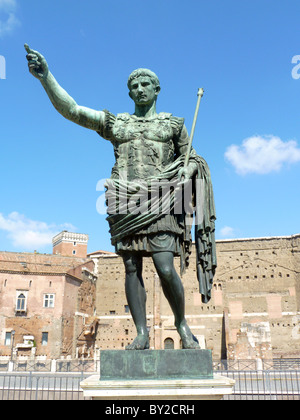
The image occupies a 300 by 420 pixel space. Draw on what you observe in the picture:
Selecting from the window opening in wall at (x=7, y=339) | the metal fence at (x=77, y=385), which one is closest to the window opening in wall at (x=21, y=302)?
the window opening in wall at (x=7, y=339)

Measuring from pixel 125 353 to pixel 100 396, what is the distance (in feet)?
1.19

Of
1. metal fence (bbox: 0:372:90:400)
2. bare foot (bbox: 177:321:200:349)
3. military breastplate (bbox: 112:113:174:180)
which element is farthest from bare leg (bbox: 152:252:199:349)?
metal fence (bbox: 0:372:90:400)

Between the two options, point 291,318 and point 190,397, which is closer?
point 190,397

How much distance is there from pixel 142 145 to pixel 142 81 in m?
0.61

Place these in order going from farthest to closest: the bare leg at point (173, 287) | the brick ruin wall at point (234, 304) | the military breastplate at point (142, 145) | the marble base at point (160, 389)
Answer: the brick ruin wall at point (234, 304), the military breastplate at point (142, 145), the bare leg at point (173, 287), the marble base at point (160, 389)

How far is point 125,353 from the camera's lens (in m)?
2.89

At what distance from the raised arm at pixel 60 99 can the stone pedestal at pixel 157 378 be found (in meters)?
1.96

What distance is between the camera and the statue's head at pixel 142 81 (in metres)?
3.52

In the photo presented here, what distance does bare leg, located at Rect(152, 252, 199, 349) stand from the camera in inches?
122

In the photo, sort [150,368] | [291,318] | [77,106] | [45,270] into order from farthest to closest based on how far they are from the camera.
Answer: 1. [291,318]
2. [45,270]
3. [77,106]
4. [150,368]

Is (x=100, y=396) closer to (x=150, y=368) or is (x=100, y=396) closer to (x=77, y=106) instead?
(x=150, y=368)

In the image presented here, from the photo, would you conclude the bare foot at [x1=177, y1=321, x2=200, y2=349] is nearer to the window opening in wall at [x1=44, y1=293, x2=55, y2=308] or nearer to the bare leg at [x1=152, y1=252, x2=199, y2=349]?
the bare leg at [x1=152, y1=252, x2=199, y2=349]

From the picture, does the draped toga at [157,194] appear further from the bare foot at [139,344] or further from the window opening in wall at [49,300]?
the window opening in wall at [49,300]
